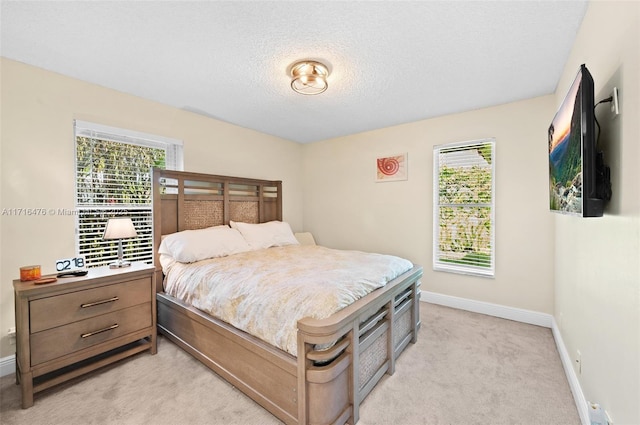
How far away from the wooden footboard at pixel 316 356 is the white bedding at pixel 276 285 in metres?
0.08

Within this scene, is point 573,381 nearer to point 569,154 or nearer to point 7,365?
point 569,154

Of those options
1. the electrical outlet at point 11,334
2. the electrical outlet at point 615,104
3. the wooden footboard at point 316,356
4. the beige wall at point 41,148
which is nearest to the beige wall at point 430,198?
the wooden footboard at point 316,356

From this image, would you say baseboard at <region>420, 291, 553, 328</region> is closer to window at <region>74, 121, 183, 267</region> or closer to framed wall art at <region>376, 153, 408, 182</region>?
framed wall art at <region>376, 153, 408, 182</region>

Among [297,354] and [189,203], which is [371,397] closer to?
[297,354]

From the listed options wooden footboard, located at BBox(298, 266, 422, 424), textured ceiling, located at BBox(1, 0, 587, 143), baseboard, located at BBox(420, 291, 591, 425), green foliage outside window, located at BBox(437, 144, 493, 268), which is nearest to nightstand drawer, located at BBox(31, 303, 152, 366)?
wooden footboard, located at BBox(298, 266, 422, 424)

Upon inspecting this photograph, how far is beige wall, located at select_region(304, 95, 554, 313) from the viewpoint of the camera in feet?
9.57

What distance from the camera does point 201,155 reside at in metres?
3.47

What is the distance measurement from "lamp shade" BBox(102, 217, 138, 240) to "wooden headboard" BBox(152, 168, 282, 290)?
1.29 feet

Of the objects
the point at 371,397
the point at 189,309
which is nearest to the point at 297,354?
the point at 371,397

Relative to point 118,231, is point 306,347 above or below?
below

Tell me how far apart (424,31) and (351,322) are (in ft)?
6.41

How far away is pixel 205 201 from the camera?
133 inches

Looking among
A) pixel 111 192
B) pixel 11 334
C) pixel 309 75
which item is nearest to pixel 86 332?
pixel 11 334

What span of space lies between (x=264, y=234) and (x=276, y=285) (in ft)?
5.65
